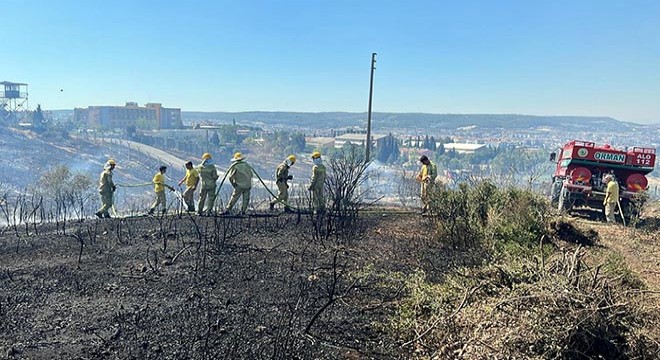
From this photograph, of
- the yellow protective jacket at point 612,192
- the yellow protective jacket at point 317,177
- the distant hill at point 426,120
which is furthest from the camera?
the distant hill at point 426,120

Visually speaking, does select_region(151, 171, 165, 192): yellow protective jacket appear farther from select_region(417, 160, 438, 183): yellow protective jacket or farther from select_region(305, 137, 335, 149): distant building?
select_region(305, 137, 335, 149): distant building

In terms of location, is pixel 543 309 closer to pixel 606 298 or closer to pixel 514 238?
pixel 606 298

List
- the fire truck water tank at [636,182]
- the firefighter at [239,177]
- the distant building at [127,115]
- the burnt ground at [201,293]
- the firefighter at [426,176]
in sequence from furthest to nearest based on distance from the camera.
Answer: the distant building at [127,115] < the fire truck water tank at [636,182] < the firefighter at [239,177] < the firefighter at [426,176] < the burnt ground at [201,293]

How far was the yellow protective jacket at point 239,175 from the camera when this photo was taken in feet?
38.1

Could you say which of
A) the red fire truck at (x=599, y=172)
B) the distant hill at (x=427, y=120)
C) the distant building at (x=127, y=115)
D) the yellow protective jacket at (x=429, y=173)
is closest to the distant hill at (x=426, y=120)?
the distant hill at (x=427, y=120)

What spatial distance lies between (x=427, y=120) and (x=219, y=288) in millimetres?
132723

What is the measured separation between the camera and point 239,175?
11.6 metres

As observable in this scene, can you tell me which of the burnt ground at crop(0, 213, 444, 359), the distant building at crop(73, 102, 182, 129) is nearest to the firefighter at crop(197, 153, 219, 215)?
the burnt ground at crop(0, 213, 444, 359)

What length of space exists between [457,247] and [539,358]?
4.69m

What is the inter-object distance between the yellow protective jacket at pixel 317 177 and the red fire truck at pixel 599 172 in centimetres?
626

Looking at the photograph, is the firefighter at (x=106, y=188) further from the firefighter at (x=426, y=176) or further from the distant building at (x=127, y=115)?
the distant building at (x=127, y=115)

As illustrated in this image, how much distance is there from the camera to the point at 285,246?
835 centimetres

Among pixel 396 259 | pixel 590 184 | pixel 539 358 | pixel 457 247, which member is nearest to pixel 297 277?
pixel 396 259

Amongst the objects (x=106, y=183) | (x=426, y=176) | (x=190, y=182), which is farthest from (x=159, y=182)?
(x=426, y=176)
